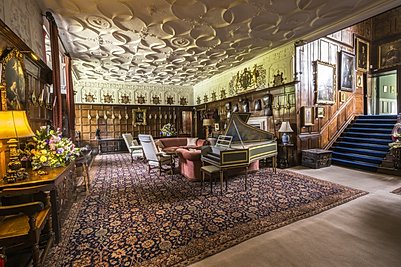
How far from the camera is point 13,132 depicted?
1921mm

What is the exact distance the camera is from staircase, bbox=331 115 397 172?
223 inches

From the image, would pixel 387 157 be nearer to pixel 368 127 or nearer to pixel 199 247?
pixel 368 127

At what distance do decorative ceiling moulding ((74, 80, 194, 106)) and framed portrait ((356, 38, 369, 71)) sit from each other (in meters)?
8.24

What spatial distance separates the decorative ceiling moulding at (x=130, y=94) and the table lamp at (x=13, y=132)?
854cm

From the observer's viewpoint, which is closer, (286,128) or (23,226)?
(23,226)

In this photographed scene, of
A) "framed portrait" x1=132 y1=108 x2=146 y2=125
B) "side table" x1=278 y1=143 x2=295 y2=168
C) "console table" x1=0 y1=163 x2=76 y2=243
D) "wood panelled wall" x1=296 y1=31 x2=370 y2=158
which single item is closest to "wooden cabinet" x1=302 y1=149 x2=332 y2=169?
"wood panelled wall" x1=296 y1=31 x2=370 y2=158

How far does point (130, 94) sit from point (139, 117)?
53.7 inches

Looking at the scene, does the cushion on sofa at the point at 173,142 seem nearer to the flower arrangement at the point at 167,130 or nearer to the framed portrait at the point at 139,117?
the flower arrangement at the point at 167,130

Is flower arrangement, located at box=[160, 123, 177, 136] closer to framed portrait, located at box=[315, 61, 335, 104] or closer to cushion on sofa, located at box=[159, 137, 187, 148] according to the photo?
cushion on sofa, located at box=[159, 137, 187, 148]

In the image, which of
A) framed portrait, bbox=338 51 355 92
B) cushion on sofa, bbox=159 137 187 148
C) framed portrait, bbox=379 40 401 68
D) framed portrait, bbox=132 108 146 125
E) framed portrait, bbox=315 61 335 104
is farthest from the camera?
framed portrait, bbox=132 108 146 125

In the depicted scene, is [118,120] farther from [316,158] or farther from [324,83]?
[324,83]

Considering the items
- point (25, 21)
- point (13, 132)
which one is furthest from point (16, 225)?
point (25, 21)

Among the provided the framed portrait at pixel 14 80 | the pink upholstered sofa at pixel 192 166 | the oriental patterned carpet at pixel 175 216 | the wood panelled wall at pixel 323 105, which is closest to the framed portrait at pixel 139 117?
the oriental patterned carpet at pixel 175 216

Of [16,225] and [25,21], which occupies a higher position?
[25,21]
